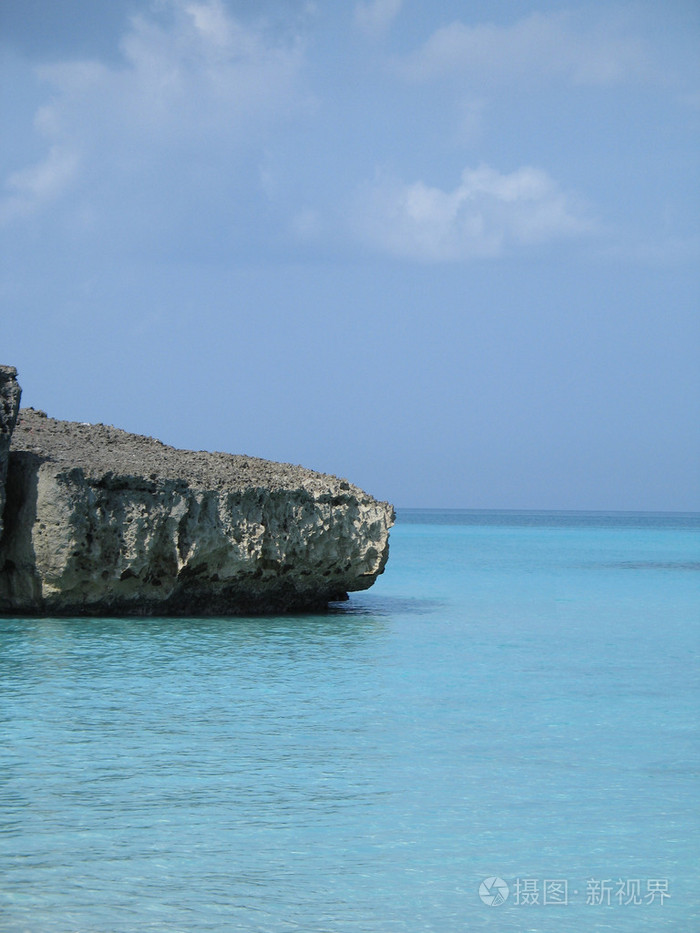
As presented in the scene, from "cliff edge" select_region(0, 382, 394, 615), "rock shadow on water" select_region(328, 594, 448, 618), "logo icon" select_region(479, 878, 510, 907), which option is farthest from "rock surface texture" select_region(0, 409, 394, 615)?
"logo icon" select_region(479, 878, 510, 907)

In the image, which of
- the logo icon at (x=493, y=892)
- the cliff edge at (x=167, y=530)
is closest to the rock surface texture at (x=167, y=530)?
the cliff edge at (x=167, y=530)

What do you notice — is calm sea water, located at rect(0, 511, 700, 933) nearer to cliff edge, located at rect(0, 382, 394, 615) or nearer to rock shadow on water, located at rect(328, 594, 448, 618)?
cliff edge, located at rect(0, 382, 394, 615)

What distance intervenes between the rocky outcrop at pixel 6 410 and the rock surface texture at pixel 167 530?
41 centimetres

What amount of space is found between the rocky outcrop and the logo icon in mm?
10104

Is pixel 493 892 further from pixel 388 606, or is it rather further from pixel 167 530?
pixel 388 606

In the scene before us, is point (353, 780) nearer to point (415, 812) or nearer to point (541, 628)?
point (415, 812)

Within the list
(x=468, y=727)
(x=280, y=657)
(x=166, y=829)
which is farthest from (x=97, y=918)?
(x=280, y=657)

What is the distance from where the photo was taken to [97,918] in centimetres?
504

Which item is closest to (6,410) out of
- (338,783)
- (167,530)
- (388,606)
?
(167,530)

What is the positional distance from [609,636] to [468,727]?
299 inches

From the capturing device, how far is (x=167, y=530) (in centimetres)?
1520

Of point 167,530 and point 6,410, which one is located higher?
point 6,410

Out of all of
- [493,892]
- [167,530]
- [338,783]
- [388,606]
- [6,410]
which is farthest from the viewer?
[388,606]

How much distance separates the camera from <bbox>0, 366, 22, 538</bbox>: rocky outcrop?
1416 centimetres
